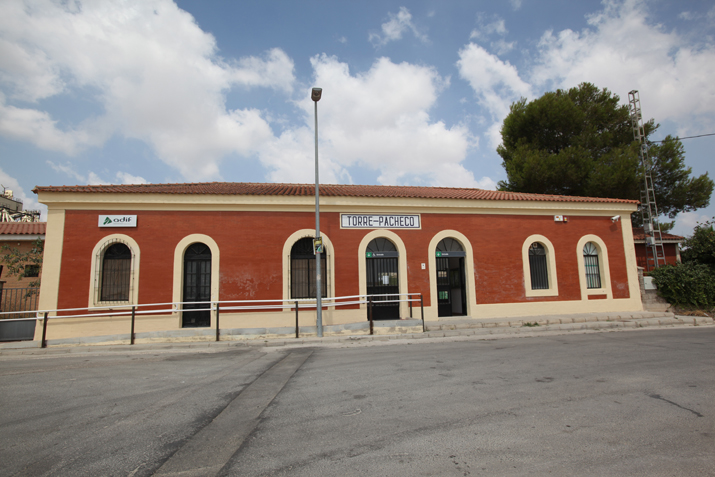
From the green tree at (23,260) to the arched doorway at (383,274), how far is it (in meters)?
12.2

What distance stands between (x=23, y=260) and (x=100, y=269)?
5.53 m

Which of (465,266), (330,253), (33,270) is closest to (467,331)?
(465,266)

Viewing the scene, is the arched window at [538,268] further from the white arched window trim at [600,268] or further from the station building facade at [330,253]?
the white arched window trim at [600,268]

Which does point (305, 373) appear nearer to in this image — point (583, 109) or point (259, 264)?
point (259, 264)

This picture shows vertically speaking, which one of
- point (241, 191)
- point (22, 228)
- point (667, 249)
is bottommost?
point (667, 249)

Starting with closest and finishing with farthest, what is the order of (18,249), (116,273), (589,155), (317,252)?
(317,252) < (116,273) < (18,249) < (589,155)

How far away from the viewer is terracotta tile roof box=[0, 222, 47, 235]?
14.7 meters

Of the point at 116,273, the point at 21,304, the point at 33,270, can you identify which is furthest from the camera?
the point at 33,270

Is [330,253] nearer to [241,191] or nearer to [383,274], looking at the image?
[383,274]

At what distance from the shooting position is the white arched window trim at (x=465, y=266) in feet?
41.8

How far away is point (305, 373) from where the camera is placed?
20.5 ft

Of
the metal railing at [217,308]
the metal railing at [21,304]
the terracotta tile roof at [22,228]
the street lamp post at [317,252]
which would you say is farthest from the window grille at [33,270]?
the street lamp post at [317,252]

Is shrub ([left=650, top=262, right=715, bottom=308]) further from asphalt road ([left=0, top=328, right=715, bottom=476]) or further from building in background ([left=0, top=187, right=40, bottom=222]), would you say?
building in background ([left=0, top=187, right=40, bottom=222])

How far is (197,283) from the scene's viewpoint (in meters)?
11.7
